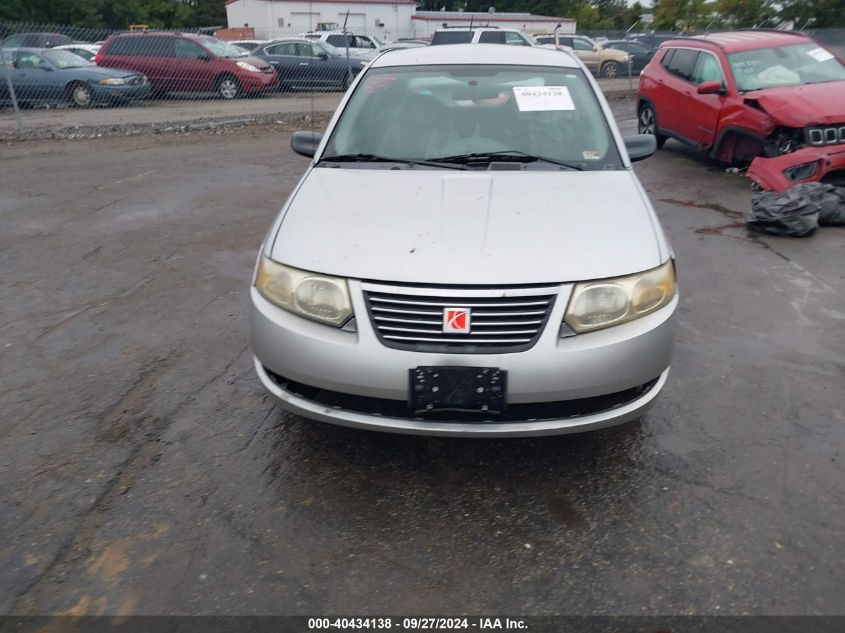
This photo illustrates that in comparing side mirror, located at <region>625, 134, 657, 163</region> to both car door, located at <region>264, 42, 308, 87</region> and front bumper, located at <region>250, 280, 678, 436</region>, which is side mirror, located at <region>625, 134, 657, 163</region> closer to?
front bumper, located at <region>250, 280, 678, 436</region>

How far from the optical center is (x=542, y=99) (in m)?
4.21

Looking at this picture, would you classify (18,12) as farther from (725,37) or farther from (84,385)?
(84,385)

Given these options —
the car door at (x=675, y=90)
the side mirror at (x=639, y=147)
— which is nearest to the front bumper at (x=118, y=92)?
the car door at (x=675, y=90)

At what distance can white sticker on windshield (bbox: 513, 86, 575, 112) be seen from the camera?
4.18 metres

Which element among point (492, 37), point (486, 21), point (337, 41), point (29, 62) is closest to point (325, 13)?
point (486, 21)

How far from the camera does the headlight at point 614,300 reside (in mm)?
2809

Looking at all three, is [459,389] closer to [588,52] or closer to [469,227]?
[469,227]

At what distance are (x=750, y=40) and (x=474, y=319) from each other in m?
8.33

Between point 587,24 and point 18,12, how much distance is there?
33847 mm

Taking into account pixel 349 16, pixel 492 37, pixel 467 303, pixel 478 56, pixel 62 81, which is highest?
pixel 478 56

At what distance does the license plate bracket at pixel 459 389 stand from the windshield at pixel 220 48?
16.1 meters

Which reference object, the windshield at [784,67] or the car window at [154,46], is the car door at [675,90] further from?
the car window at [154,46]

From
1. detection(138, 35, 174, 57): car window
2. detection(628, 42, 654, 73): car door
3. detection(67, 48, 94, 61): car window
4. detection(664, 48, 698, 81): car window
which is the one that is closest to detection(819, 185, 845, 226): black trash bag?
detection(664, 48, 698, 81): car window

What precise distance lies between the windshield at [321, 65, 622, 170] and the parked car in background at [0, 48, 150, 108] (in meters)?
13.5
